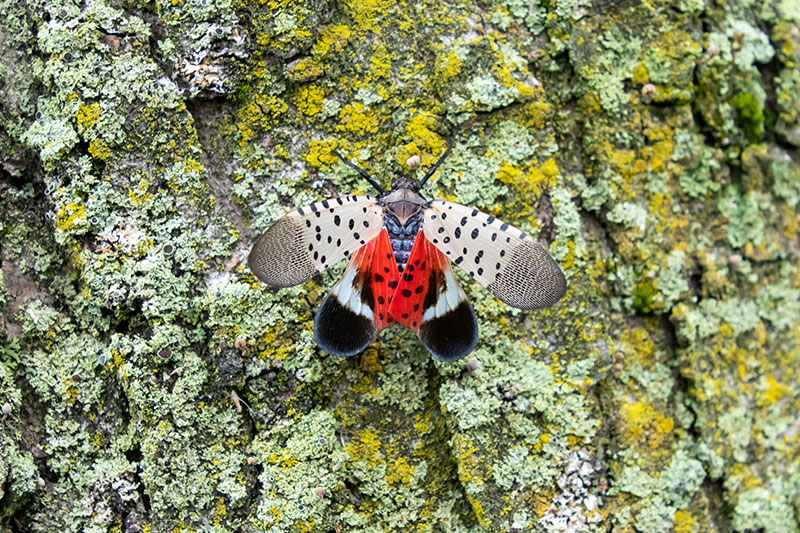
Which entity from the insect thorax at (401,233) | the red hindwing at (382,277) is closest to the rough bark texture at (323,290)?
the red hindwing at (382,277)

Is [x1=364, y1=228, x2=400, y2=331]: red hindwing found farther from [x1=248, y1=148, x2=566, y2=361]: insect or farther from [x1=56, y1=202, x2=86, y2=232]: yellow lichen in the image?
[x1=56, y1=202, x2=86, y2=232]: yellow lichen

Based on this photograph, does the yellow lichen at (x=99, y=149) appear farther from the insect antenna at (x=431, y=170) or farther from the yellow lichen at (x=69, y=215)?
the insect antenna at (x=431, y=170)

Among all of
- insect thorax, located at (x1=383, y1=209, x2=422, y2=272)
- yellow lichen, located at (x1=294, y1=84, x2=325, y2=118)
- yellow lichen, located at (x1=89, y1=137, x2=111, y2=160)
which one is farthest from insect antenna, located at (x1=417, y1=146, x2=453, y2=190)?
yellow lichen, located at (x1=89, y1=137, x2=111, y2=160)

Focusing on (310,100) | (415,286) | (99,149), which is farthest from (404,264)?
(99,149)

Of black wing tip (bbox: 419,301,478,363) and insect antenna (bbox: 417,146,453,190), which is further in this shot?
insect antenna (bbox: 417,146,453,190)

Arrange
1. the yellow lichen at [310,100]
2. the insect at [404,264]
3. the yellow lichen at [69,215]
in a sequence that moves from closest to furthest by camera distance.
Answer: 1. the insect at [404,264]
2. the yellow lichen at [69,215]
3. the yellow lichen at [310,100]

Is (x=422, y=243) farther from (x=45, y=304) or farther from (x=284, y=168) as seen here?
(x=45, y=304)
